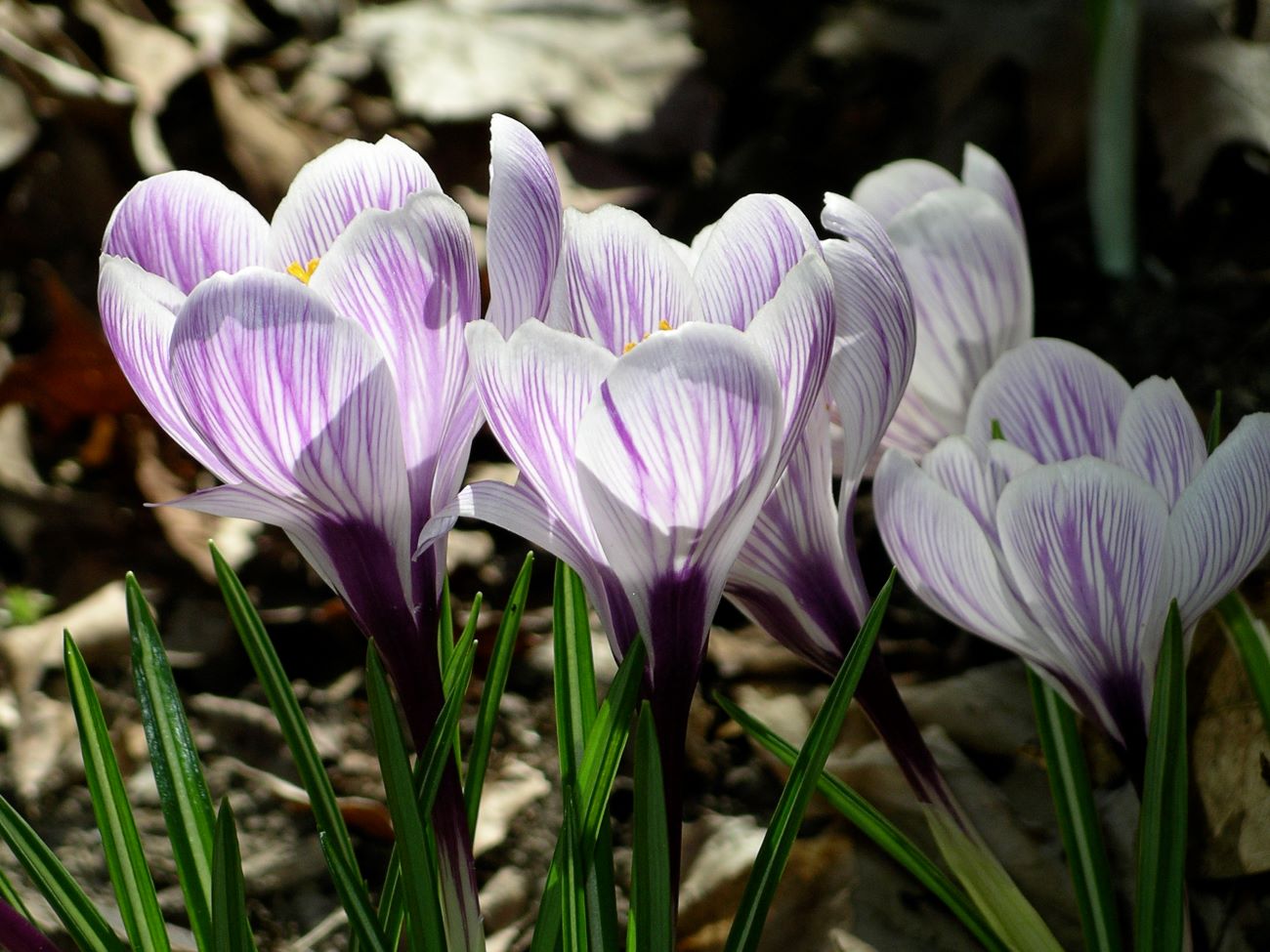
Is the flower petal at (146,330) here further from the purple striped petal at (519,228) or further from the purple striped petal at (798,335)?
the purple striped petal at (798,335)

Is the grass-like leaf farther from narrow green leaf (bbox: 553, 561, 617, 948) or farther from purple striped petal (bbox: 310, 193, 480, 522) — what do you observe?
purple striped petal (bbox: 310, 193, 480, 522)

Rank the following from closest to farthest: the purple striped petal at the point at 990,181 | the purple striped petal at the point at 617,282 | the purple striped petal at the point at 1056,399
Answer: the purple striped petal at the point at 617,282 → the purple striped petal at the point at 1056,399 → the purple striped petal at the point at 990,181

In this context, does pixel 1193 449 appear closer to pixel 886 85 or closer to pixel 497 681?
pixel 497 681

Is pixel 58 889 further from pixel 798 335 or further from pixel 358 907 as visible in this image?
pixel 798 335

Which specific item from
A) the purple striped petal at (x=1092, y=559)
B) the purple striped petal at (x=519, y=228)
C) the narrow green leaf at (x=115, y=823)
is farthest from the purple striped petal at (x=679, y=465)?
the narrow green leaf at (x=115, y=823)

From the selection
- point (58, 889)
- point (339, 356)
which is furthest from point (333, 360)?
point (58, 889)
